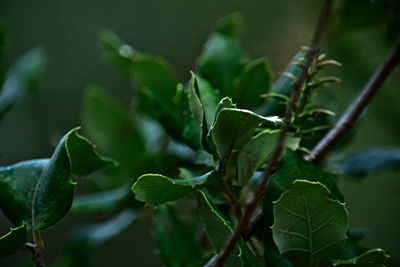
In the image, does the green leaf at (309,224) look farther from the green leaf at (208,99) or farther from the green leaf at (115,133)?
the green leaf at (115,133)

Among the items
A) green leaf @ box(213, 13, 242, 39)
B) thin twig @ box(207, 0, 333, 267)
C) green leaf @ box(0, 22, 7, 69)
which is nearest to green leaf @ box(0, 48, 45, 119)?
green leaf @ box(0, 22, 7, 69)

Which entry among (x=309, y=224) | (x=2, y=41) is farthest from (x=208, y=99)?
(x=2, y=41)

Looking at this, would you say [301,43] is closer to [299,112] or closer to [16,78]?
[299,112]

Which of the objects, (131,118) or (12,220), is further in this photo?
(131,118)

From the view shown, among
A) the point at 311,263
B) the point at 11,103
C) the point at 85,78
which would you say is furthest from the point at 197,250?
the point at 85,78

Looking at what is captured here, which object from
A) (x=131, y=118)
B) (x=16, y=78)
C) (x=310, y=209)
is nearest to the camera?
(x=310, y=209)

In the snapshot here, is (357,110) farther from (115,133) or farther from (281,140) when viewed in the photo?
(115,133)

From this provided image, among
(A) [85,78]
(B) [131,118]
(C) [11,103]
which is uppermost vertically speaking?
(C) [11,103]
